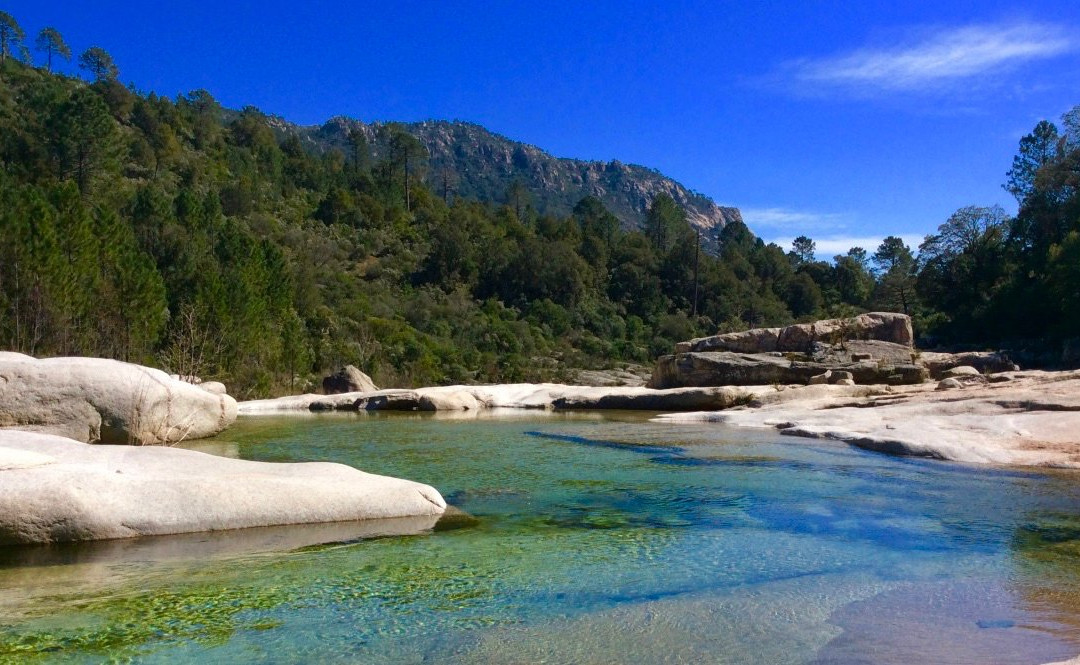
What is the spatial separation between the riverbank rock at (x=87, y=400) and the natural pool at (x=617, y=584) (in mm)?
6387

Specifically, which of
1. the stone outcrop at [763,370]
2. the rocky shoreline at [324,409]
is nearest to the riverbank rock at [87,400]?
the rocky shoreline at [324,409]

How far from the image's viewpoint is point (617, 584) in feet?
23.4

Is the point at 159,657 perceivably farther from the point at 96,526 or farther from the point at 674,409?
the point at 674,409

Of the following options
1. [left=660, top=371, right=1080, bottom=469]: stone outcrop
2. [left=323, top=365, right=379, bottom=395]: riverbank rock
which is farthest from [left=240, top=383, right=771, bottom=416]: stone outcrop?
[left=660, top=371, right=1080, bottom=469]: stone outcrop

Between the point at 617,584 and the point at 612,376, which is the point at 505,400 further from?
the point at 617,584

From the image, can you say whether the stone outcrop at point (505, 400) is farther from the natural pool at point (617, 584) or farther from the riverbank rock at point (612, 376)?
the riverbank rock at point (612, 376)


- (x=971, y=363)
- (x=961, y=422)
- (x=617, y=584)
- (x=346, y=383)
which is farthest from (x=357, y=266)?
(x=617, y=584)

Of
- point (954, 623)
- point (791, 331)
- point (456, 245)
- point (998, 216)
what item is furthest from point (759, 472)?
point (456, 245)

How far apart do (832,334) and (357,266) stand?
47375mm

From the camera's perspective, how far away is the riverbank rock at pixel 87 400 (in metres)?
13.4

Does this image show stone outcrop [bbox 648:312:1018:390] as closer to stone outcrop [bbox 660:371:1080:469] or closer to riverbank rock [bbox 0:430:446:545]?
stone outcrop [bbox 660:371:1080:469]

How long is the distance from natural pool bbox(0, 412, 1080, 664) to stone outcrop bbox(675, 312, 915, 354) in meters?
23.6

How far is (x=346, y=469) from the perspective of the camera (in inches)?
423

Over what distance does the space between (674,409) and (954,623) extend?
2433 centimetres
